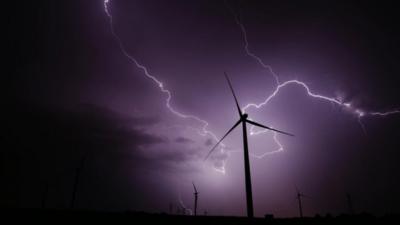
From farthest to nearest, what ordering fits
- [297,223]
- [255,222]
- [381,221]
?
[381,221]
[297,223]
[255,222]

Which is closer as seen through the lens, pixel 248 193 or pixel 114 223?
pixel 114 223

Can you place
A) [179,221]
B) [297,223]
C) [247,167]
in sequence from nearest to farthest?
[179,221] < [297,223] < [247,167]

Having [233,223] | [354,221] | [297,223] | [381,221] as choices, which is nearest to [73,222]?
[233,223]

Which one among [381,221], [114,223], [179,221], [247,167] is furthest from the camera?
[247,167]

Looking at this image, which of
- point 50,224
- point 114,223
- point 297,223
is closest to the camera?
point 50,224

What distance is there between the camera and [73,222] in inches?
551

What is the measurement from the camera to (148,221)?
50.6ft

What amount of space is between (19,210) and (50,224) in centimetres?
246

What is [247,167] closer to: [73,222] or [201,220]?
[201,220]

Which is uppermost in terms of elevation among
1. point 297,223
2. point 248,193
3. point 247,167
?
point 247,167

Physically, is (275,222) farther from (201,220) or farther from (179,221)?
(179,221)

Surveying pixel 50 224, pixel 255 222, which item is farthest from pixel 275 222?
pixel 50 224

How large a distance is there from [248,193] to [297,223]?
160 inches

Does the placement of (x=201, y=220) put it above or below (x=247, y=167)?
below
